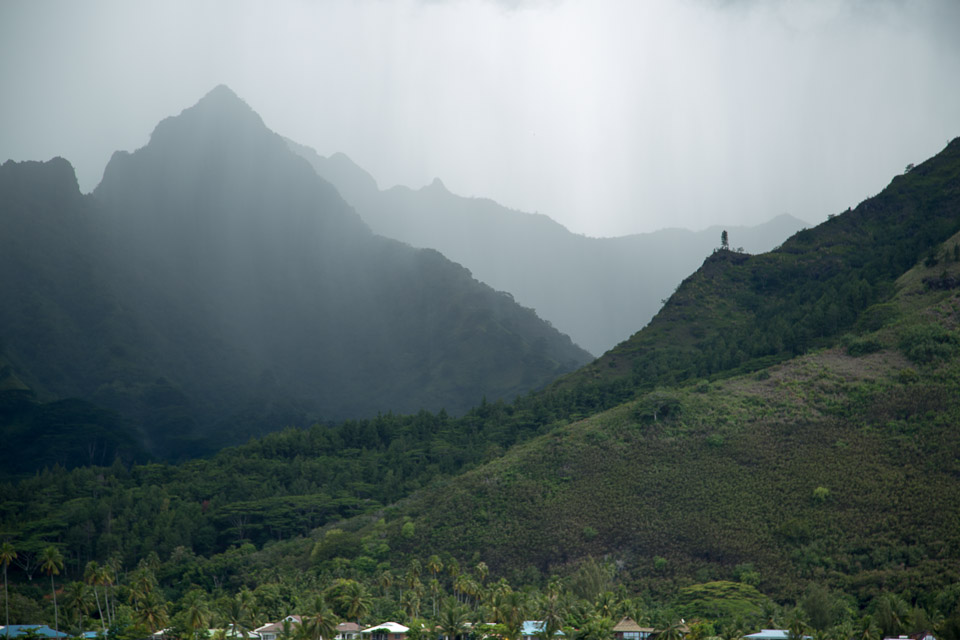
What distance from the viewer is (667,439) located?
131 m

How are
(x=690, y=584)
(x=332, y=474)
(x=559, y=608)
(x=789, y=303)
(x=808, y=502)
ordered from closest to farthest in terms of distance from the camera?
(x=559, y=608)
(x=690, y=584)
(x=808, y=502)
(x=332, y=474)
(x=789, y=303)

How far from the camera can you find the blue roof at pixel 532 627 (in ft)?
266

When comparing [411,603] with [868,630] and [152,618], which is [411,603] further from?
[868,630]

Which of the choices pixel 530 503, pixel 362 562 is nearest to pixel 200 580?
pixel 362 562

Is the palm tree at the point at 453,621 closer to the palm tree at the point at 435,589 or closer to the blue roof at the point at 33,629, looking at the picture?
the palm tree at the point at 435,589

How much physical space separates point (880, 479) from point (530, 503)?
42.1 m

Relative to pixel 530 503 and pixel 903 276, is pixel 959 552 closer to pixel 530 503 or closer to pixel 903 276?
pixel 530 503

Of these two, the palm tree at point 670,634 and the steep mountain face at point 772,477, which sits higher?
the steep mountain face at point 772,477

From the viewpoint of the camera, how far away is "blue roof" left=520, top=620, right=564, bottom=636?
80.9 metres

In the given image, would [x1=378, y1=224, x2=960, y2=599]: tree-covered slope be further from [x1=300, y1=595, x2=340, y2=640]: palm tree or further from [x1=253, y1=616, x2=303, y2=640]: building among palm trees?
[x1=300, y1=595, x2=340, y2=640]: palm tree

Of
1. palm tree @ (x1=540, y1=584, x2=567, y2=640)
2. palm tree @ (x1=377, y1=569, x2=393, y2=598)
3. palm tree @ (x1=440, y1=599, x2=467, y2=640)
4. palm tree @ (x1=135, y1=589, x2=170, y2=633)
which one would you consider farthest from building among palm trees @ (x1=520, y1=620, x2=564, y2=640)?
palm tree @ (x1=135, y1=589, x2=170, y2=633)

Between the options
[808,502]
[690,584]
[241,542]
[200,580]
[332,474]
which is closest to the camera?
[690,584]

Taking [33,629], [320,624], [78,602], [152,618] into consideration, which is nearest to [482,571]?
[320,624]

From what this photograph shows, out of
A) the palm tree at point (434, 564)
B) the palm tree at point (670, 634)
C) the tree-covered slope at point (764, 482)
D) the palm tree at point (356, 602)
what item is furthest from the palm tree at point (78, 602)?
the palm tree at point (670, 634)
